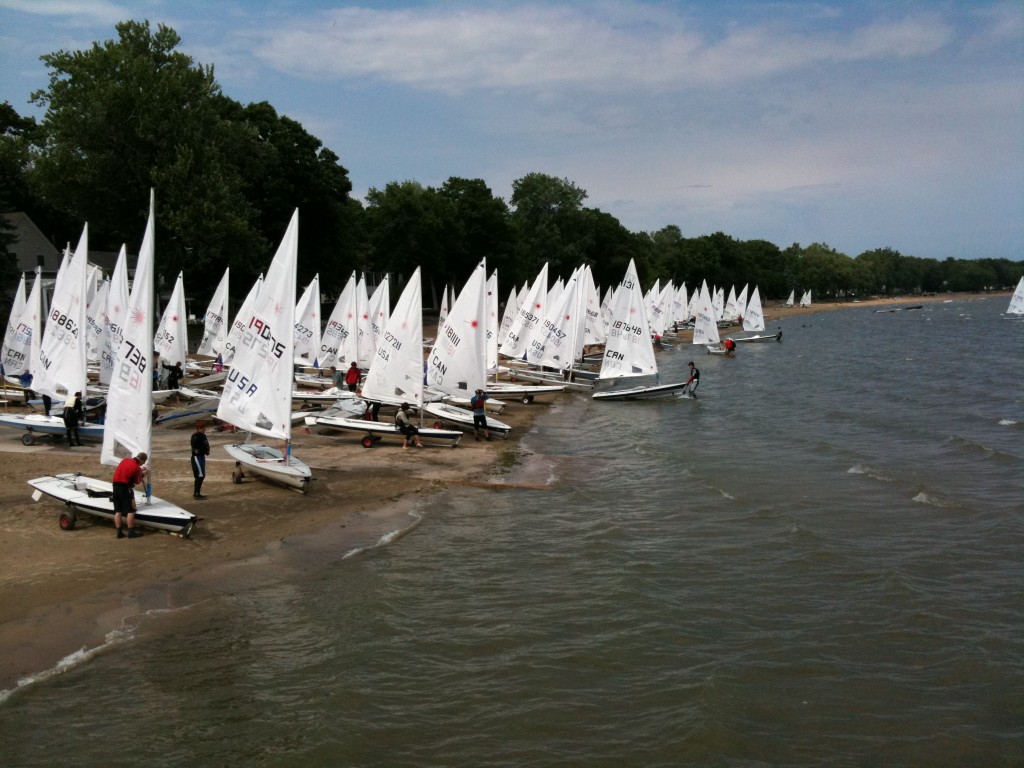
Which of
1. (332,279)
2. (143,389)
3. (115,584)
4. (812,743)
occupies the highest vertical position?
(332,279)

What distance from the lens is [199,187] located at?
4553cm

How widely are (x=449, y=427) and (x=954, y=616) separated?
17.0 m

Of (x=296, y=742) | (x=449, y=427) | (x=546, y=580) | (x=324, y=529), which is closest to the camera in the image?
(x=296, y=742)

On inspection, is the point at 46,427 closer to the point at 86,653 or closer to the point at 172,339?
the point at 172,339

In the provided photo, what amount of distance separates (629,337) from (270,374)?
20.6 metres

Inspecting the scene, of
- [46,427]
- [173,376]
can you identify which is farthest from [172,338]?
[46,427]

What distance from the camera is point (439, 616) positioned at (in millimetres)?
13562

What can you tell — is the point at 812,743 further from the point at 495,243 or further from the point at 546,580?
the point at 495,243

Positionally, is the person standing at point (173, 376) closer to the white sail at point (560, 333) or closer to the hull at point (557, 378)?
the hull at point (557, 378)

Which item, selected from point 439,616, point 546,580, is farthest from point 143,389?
point 546,580

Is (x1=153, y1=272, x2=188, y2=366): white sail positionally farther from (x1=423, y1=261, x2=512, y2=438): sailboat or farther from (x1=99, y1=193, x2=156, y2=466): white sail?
(x1=99, y1=193, x2=156, y2=466): white sail

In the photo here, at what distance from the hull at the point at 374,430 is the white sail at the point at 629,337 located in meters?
12.9

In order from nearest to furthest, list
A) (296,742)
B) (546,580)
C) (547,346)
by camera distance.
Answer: (296,742), (546,580), (547,346)

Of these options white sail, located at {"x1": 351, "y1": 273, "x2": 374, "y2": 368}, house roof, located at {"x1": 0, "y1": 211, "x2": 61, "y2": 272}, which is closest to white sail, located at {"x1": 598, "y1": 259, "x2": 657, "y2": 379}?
white sail, located at {"x1": 351, "y1": 273, "x2": 374, "y2": 368}
